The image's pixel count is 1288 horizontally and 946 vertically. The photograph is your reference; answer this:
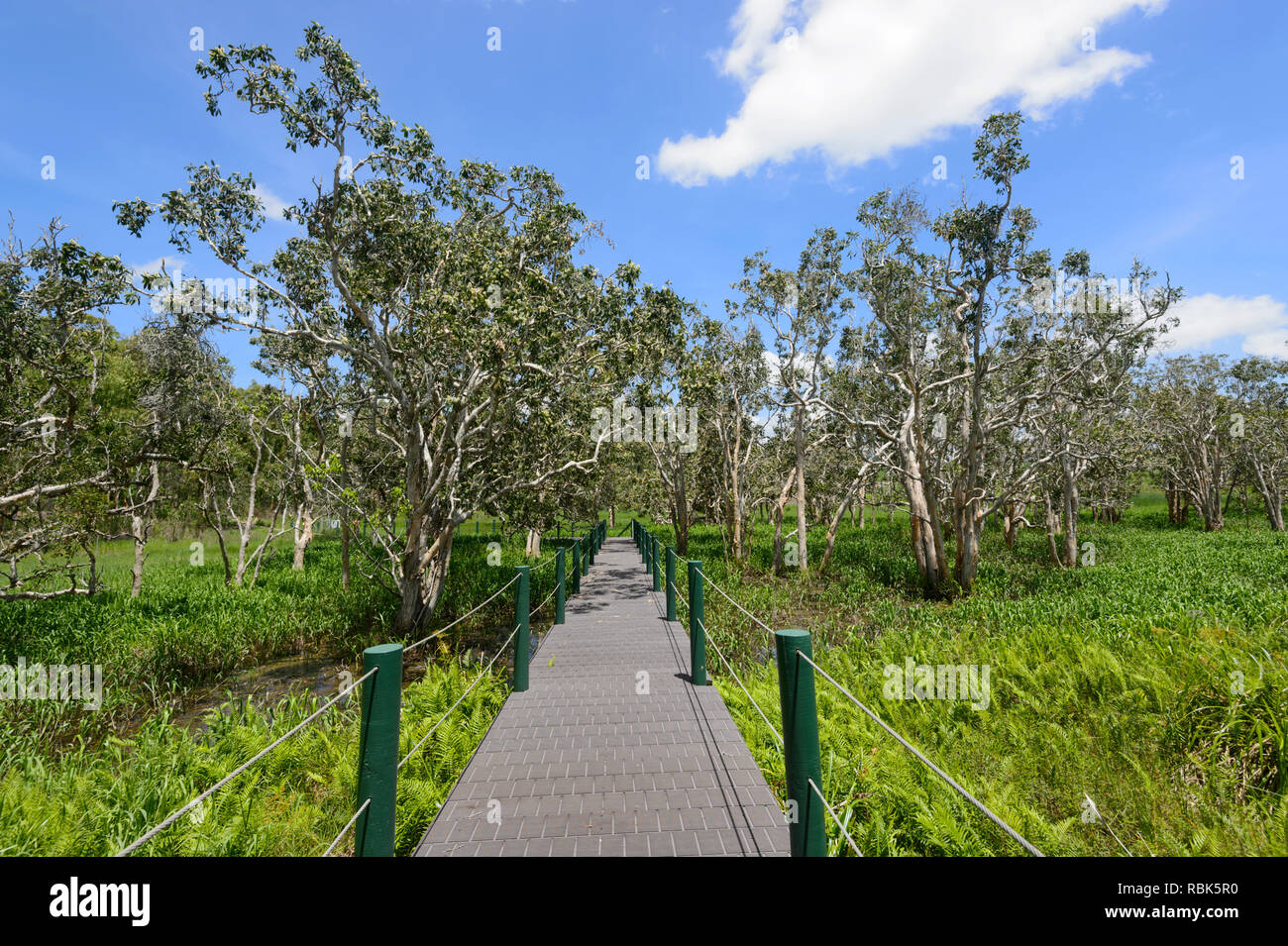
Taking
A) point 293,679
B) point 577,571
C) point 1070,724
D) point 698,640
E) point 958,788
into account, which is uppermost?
point 958,788

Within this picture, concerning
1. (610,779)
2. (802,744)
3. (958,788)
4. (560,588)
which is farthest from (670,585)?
(958,788)

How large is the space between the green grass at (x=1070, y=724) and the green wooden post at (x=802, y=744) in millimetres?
1190

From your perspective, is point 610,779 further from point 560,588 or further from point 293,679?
point 293,679

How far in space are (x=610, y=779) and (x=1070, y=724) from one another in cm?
Answer: 485

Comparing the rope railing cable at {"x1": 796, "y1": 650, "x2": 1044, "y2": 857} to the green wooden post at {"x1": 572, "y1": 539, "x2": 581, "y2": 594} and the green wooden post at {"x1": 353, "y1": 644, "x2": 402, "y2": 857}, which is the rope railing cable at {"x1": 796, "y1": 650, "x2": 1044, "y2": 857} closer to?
the green wooden post at {"x1": 353, "y1": 644, "x2": 402, "y2": 857}

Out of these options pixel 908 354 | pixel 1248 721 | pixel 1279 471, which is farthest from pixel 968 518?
pixel 1279 471

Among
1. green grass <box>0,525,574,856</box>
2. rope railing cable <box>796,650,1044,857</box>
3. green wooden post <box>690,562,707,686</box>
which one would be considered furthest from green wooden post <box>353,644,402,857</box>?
green wooden post <box>690,562,707,686</box>

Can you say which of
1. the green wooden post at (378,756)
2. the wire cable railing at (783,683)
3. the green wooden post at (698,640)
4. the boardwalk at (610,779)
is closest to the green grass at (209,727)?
the boardwalk at (610,779)

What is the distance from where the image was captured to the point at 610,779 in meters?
4.59

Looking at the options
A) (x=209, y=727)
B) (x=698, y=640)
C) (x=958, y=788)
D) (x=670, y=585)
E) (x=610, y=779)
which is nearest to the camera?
(x=958, y=788)

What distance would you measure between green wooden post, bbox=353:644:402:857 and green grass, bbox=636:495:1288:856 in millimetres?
2935

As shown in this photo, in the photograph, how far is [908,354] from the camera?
14.7m

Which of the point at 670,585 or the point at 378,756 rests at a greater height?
the point at 378,756
